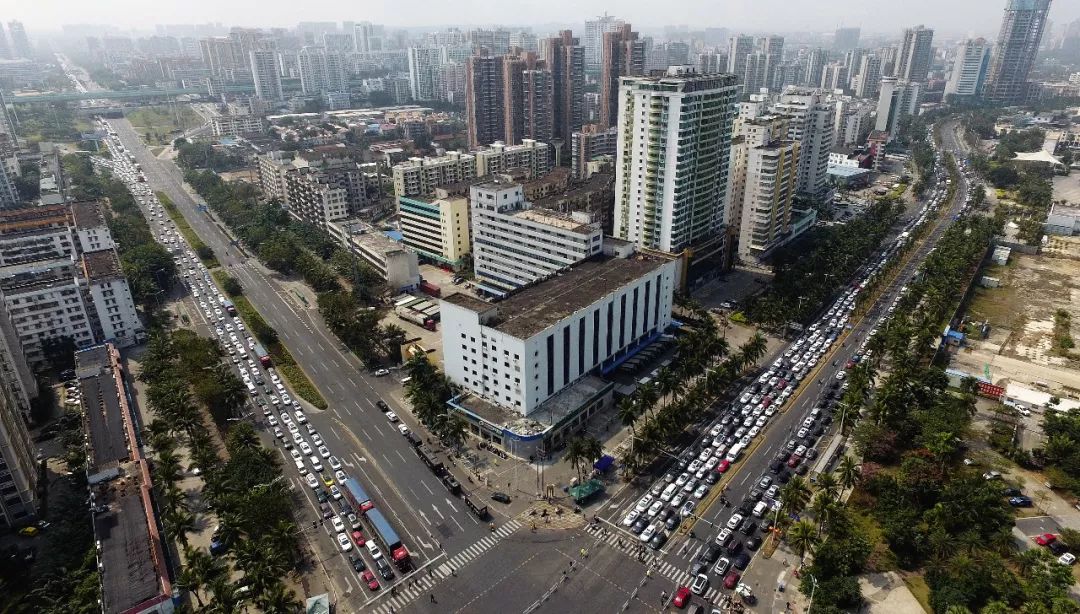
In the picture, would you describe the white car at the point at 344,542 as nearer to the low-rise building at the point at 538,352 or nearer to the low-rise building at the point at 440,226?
the low-rise building at the point at 538,352

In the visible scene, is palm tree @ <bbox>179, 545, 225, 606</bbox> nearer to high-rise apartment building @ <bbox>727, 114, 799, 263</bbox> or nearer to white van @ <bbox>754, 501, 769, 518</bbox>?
white van @ <bbox>754, 501, 769, 518</bbox>

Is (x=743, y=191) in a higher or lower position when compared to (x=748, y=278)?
higher

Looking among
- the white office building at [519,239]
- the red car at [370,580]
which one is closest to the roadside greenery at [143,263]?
the white office building at [519,239]

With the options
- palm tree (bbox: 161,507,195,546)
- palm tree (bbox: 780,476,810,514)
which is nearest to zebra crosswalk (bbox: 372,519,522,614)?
palm tree (bbox: 161,507,195,546)

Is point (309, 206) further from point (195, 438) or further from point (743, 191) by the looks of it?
point (743, 191)

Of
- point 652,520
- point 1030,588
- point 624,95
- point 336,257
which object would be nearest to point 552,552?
point 652,520
